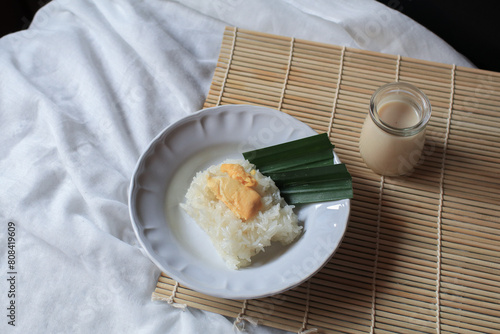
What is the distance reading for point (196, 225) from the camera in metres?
1.49

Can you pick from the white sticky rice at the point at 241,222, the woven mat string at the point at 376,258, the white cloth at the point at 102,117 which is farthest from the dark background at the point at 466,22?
the white sticky rice at the point at 241,222

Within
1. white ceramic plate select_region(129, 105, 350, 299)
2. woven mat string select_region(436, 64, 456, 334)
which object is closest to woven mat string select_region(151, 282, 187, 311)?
white ceramic plate select_region(129, 105, 350, 299)

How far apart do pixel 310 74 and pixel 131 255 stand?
2.95 ft

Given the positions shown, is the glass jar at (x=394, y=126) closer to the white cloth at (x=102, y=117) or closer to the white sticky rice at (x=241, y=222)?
the white sticky rice at (x=241, y=222)

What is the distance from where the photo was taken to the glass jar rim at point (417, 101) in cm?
141

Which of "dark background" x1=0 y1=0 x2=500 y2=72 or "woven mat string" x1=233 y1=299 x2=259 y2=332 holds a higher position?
"dark background" x1=0 y1=0 x2=500 y2=72

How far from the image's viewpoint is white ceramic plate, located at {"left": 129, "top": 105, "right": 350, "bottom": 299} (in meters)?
1.33

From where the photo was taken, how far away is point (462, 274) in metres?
1.45

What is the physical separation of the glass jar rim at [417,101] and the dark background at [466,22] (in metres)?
0.90

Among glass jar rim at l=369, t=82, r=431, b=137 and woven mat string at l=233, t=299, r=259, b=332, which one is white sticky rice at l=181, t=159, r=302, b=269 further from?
glass jar rim at l=369, t=82, r=431, b=137

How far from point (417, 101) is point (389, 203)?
0.33 metres

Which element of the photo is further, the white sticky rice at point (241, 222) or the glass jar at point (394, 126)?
the glass jar at point (394, 126)

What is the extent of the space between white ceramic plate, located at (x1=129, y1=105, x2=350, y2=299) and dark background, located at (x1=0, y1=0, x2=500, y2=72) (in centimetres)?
111

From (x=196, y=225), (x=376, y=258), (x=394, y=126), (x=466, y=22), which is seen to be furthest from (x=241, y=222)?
(x=466, y=22)
